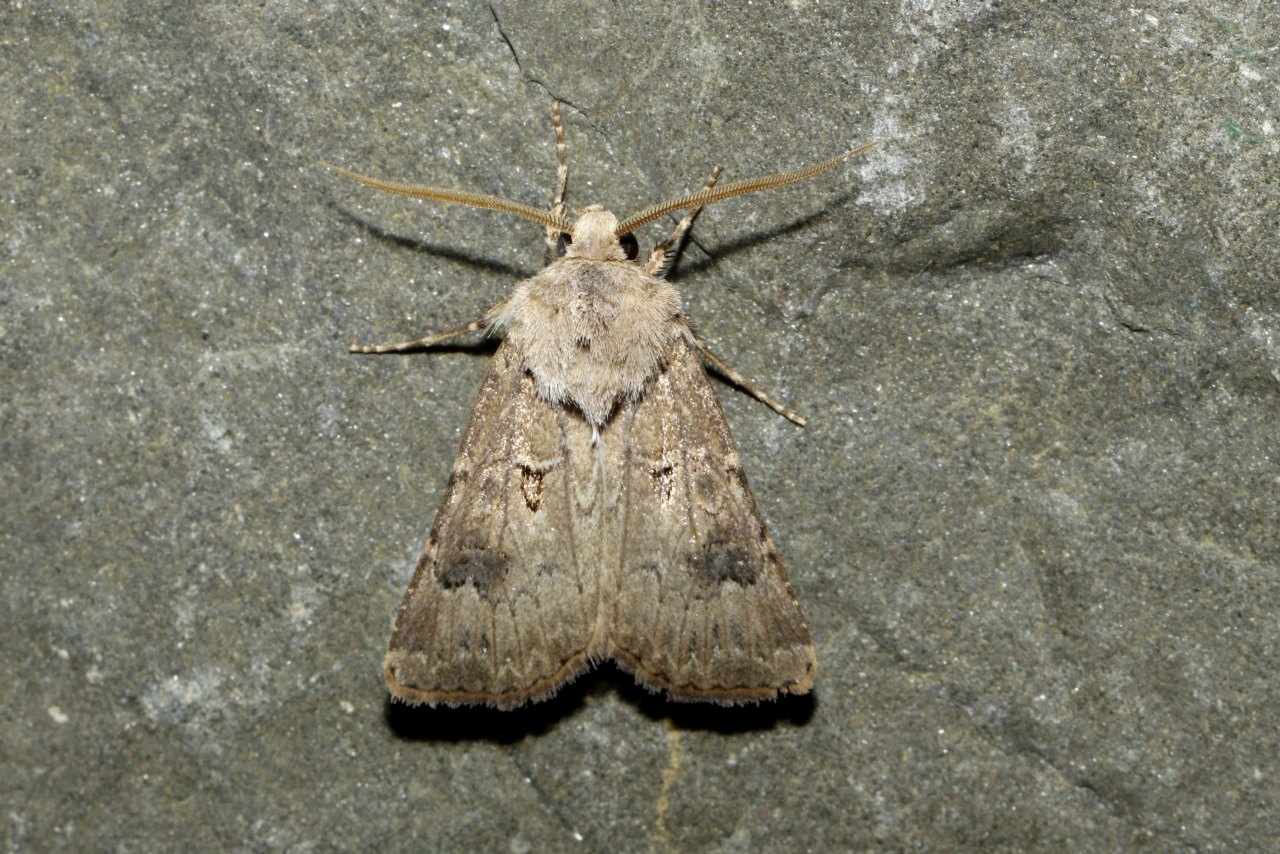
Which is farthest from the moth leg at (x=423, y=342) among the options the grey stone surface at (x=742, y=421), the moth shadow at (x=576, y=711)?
the moth shadow at (x=576, y=711)

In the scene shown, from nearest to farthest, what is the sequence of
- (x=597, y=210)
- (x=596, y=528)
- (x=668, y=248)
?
(x=596, y=528), (x=597, y=210), (x=668, y=248)

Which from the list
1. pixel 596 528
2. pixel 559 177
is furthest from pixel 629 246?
pixel 596 528

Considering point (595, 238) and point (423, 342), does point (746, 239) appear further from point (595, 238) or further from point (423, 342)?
point (423, 342)

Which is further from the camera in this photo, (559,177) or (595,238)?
(559,177)

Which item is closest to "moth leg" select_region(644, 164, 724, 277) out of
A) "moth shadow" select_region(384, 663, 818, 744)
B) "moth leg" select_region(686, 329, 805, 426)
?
"moth leg" select_region(686, 329, 805, 426)

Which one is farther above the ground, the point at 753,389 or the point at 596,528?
the point at 753,389

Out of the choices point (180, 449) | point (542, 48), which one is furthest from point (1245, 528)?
point (180, 449)
